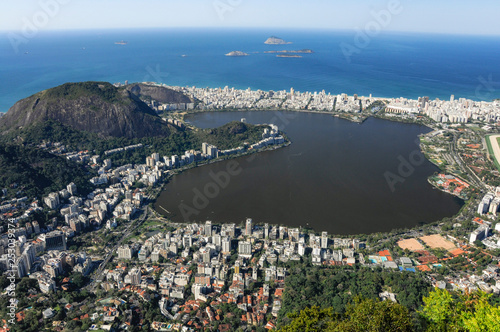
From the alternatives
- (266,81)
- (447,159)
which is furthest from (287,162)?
(266,81)

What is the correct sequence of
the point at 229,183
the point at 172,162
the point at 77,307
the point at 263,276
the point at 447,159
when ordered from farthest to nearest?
1. the point at 447,159
2. the point at 172,162
3. the point at 229,183
4. the point at 263,276
5. the point at 77,307

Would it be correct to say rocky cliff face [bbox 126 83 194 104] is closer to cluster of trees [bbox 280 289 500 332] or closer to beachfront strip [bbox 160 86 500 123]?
beachfront strip [bbox 160 86 500 123]

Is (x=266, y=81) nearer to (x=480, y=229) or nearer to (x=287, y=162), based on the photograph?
(x=287, y=162)

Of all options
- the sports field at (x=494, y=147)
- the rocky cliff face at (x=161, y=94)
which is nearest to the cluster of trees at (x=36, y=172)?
the rocky cliff face at (x=161, y=94)

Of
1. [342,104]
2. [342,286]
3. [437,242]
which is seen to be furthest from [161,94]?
[342,286]

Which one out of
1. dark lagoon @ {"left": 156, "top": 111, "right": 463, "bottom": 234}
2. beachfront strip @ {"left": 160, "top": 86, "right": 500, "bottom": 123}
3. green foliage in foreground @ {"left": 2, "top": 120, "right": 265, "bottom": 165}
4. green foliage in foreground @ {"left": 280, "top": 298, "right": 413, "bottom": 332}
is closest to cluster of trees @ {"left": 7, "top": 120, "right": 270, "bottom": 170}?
green foliage in foreground @ {"left": 2, "top": 120, "right": 265, "bottom": 165}

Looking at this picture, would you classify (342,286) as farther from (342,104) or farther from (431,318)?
(342,104)

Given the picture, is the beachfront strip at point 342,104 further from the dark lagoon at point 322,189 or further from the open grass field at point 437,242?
the open grass field at point 437,242
